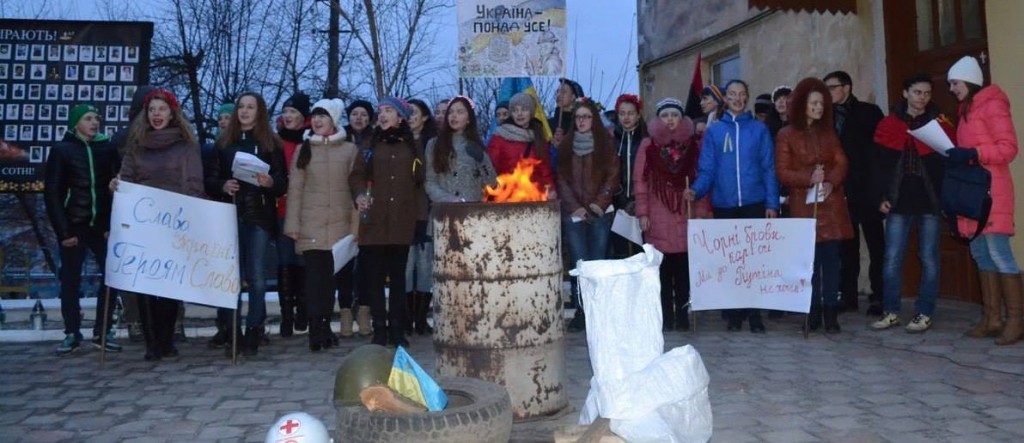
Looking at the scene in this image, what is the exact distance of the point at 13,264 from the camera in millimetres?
14773

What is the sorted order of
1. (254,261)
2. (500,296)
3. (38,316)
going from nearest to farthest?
(500,296)
(254,261)
(38,316)

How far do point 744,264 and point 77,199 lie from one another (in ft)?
18.2

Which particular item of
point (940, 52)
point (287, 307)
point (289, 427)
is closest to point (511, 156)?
point (287, 307)

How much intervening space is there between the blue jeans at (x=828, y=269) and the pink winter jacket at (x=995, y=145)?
1.07 m

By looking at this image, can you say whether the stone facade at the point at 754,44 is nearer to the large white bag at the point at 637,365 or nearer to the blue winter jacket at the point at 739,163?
the blue winter jacket at the point at 739,163

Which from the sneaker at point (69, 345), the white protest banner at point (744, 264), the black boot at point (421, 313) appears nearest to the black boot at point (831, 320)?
the white protest banner at point (744, 264)

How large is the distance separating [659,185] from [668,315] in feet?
3.85

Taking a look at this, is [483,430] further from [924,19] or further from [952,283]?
[924,19]

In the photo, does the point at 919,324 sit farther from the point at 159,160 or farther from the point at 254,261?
the point at 159,160

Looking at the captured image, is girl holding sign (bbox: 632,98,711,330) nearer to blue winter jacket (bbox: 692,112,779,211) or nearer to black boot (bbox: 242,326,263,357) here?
blue winter jacket (bbox: 692,112,779,211)

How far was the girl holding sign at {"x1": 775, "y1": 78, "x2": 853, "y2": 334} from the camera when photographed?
7656 mm

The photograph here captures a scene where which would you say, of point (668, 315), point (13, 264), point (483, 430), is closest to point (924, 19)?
point (668, 315)

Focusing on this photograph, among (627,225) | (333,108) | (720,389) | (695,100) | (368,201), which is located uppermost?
(695,100)

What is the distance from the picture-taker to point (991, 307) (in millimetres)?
7125
